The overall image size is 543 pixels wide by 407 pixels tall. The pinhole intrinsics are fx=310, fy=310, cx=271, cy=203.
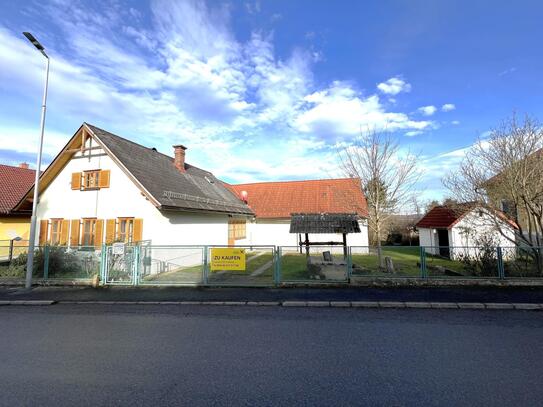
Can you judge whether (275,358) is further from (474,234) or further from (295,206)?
(295,206)

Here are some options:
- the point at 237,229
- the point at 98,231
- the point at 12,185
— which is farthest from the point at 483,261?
the point at 12,185

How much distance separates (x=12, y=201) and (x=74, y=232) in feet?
41.9

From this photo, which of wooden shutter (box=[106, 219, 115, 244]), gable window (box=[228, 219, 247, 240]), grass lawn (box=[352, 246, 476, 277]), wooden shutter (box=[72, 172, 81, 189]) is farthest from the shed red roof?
wooden shutter (box=[72, 172, 81, 189])

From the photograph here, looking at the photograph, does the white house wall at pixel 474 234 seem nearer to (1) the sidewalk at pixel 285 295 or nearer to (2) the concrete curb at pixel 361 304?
(1) the sidewalk at pixel 285 295

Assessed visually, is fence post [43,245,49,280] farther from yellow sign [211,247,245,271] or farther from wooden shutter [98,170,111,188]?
yellow sign [211,247,245,271]

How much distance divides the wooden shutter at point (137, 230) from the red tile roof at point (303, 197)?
12.3 meters

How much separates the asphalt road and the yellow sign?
3288mm

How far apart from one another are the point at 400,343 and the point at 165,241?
11.8 metres

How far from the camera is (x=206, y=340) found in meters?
5.70

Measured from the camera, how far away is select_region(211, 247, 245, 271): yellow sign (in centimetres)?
1084

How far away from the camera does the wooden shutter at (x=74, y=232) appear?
15.6m

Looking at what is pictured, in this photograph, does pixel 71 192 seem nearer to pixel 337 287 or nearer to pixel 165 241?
pixel 165 241

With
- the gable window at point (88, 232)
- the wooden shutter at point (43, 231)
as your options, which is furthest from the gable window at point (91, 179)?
the wooden shutter at point (43, 231)

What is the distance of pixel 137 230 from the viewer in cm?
1458
